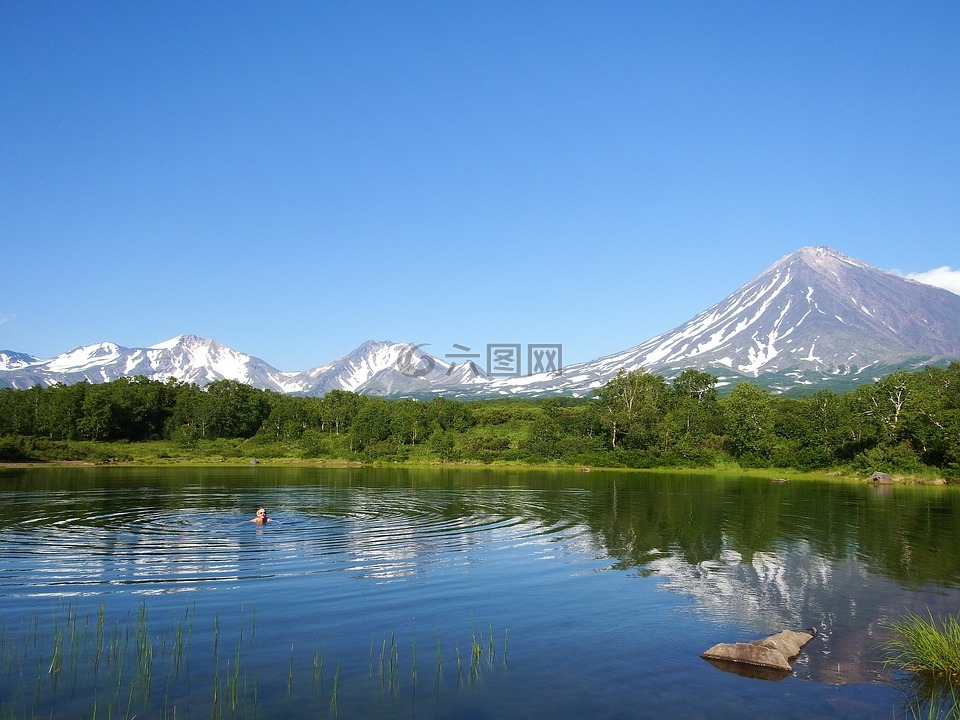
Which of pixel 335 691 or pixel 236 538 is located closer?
pixel 335 691

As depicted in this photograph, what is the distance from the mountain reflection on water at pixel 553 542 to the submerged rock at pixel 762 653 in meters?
0.38

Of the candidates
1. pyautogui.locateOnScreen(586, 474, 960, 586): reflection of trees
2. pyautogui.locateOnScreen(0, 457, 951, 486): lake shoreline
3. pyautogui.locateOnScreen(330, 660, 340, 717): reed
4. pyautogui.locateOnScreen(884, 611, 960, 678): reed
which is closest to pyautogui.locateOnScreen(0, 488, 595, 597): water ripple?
pyautogui.locateOnScreen(586, 474, 960, 586): reflection of trees

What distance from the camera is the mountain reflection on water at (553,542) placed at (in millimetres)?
17469

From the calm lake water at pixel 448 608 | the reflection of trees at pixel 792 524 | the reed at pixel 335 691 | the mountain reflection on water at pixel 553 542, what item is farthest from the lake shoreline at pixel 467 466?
the reed at pixel 335 691

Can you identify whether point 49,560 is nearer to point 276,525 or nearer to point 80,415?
point 276,525

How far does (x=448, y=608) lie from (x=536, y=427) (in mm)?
76002

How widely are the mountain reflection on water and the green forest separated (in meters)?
20.8

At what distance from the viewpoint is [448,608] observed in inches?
654

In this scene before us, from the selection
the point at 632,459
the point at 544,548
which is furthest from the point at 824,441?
the point at 544,548

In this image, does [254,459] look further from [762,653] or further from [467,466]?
[762,653]

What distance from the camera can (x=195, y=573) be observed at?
65.0ft

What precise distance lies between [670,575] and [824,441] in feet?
193

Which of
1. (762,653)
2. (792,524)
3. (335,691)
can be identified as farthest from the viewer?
(792,524)

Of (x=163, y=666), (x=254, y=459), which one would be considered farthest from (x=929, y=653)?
(x=254, y=459)
